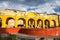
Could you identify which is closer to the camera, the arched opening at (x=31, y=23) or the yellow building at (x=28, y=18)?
the yellow building at (x=28, y=18)

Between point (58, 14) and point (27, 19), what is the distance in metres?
8.58

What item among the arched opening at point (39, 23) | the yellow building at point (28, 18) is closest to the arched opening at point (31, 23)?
the yellow building at point (28, 18)

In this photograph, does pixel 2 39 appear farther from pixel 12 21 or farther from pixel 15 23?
pixel 12 21

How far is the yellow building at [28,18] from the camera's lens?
3334 cm

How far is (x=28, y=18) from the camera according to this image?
35219 millimetres

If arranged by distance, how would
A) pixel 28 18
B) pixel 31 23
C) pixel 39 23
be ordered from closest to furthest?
pixel 28 18, pixel 31 23, pixel 39 23

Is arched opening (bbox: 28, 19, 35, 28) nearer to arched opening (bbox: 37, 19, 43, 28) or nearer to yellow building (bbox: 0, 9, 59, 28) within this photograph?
yellow building (bbox: 0, 9, 59, 28)

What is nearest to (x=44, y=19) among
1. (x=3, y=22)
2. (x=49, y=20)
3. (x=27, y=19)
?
(x=49, y=20)

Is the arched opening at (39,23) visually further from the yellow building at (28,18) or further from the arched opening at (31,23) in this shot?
the arched opening at (31,23)

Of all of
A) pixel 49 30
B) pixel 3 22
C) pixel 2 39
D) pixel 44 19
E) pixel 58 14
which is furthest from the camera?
pixel 58 14

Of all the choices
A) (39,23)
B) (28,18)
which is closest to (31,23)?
(39,23)

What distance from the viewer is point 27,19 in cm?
3522

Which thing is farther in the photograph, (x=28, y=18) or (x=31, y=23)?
(x=31, y=23)

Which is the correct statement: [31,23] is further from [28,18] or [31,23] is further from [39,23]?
→ [28,18]
